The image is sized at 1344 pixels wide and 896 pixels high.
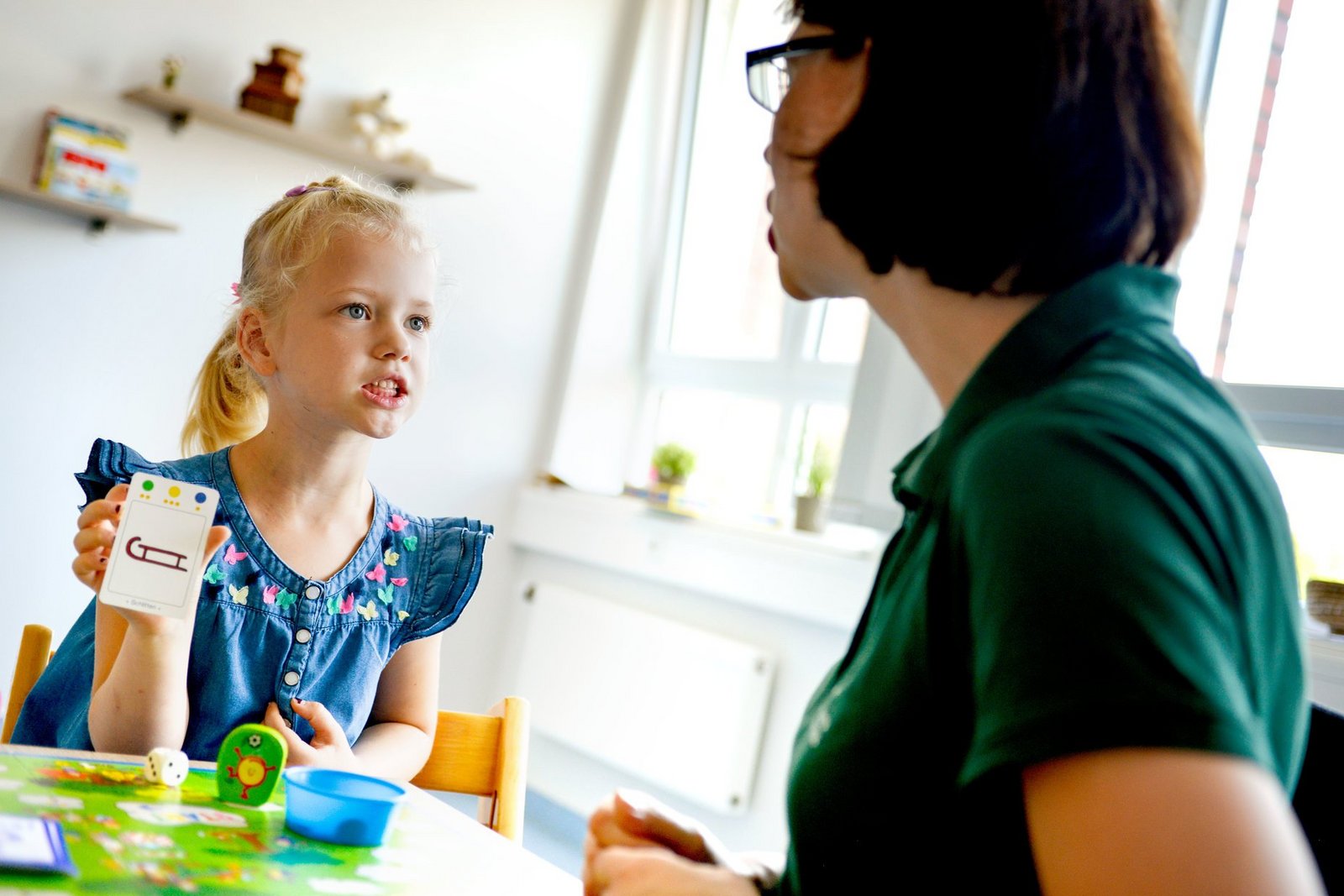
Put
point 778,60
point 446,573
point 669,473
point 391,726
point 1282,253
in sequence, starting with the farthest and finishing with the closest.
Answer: point 669,473, point 1282,253, point 446,573, point 391,726, point 778,60

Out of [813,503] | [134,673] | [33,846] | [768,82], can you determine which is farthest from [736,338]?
[33,846]

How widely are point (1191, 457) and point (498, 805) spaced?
1080 mm

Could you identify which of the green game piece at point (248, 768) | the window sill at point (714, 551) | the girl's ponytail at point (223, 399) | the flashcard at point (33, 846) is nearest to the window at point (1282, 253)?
the window sill at point (714, 551)

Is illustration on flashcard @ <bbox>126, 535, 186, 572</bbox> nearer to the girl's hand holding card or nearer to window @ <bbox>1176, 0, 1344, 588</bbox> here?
the girl's hand holding card

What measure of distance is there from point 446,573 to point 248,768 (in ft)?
2.04

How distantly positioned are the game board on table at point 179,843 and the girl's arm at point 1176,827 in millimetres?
618

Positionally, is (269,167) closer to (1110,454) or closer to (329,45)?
(329,45)

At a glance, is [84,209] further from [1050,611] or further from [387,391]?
[1050,611]

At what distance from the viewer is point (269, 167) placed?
3689mm

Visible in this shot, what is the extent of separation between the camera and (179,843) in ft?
3.07

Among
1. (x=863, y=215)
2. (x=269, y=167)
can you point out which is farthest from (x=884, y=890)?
(x=269, y=167)

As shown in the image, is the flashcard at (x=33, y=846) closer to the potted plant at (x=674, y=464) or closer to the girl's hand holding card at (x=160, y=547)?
the girl's hand holding card at (x=160, y=547)

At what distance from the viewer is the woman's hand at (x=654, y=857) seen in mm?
695

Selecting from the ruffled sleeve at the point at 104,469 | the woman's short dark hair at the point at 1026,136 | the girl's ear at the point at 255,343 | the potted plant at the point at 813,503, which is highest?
the woman's short dark hair at the point at 1026,136
